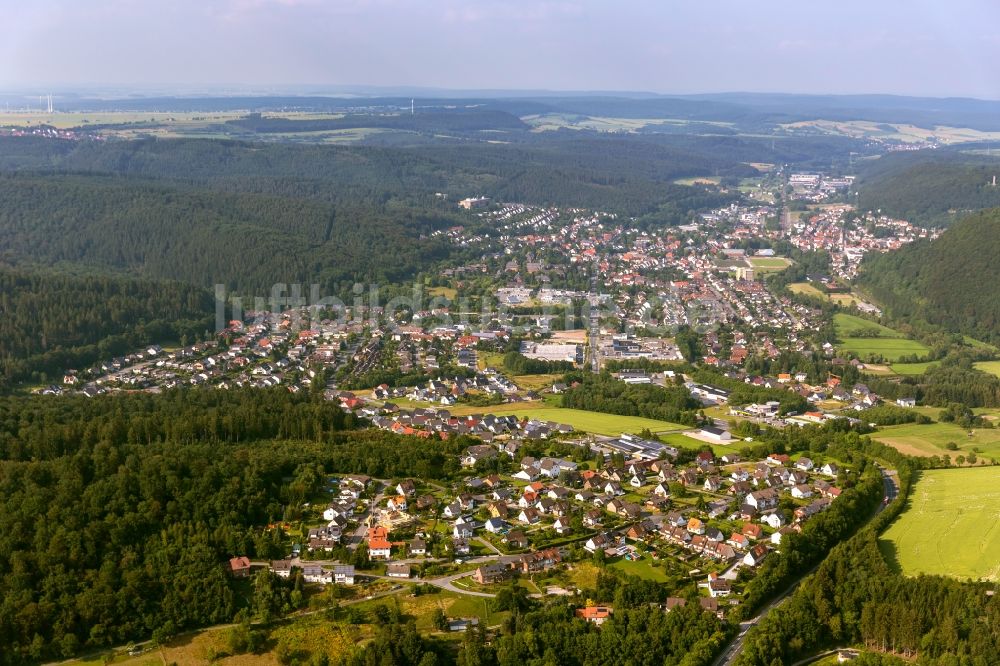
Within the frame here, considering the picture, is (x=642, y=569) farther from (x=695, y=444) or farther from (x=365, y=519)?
(x=695, y=444)

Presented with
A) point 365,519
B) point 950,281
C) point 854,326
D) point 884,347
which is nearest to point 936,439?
point 884,347

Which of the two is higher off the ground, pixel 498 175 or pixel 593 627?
pixel 498 175

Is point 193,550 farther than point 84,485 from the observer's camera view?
No

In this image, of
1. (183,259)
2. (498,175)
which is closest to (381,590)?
(183,259)

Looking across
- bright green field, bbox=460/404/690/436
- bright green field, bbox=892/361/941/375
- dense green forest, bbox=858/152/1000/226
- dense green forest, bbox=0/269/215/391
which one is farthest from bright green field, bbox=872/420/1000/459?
dense green forest, bbox=858/152/1000/226

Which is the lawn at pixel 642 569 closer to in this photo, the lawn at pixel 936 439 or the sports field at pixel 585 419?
the sports field at pixel 585 419

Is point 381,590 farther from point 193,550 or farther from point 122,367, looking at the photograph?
point 122,367

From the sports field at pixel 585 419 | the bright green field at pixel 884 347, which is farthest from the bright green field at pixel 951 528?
the bright green field at pixel 884 347
